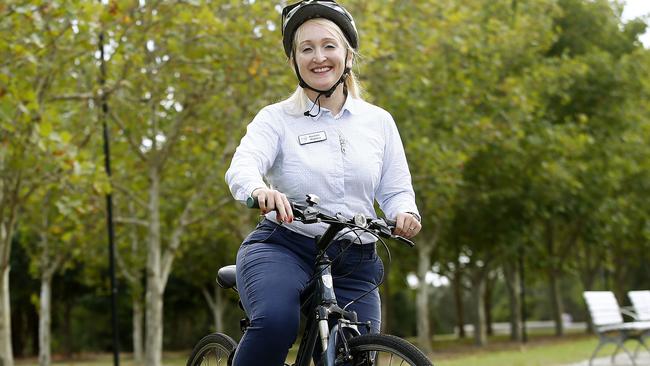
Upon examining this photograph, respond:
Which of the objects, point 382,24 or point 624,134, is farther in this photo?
point 624,134

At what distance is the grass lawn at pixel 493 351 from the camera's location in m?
22.5

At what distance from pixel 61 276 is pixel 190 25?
28.7 m

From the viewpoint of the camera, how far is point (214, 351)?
4.99 m

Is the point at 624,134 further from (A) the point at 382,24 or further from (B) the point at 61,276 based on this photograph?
(B) the point at 61,276

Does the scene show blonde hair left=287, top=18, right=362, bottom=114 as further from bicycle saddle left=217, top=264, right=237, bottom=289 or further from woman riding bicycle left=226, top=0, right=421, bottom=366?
bicycle saddle left=217, top=264, right=237, bottom=289

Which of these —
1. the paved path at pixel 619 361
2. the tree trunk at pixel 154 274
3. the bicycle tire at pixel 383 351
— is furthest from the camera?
the tree trunk at pixel 154 274

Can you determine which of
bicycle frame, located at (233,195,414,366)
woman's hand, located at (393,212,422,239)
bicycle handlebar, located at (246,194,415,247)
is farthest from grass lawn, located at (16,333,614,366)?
bicycle handlebar, located at (246,194,415,247)

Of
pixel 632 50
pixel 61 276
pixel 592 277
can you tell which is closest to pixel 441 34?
pixel 632 50

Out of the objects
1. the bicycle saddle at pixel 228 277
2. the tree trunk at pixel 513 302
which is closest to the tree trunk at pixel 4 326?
the bicycle saddle at pixel 228 277

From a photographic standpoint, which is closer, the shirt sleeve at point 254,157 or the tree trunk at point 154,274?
the shirt sleeve at point 254,157

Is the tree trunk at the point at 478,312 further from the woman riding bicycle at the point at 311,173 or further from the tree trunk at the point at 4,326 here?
the woman riding bicycle at the point at 311,173

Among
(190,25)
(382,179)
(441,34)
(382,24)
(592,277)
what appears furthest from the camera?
(592,277)

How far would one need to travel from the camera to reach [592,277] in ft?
132

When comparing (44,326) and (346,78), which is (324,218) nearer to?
(346,78)
